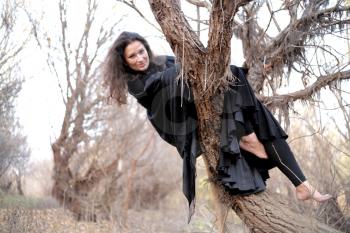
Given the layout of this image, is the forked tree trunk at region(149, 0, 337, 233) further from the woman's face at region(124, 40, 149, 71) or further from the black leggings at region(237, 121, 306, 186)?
the woman's face at region(124, 40, 149, 71)

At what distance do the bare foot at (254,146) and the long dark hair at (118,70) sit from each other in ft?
3.33

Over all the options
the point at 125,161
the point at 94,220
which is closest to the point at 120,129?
the point at 125,161

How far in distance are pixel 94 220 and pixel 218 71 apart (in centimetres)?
515

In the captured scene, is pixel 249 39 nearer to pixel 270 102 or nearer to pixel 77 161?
pixel 270 102

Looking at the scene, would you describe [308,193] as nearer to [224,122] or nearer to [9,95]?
[224,122]

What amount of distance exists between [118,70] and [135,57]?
6.9 inches

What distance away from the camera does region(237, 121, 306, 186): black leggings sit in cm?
296

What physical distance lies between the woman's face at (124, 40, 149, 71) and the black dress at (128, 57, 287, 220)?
77 millimetres

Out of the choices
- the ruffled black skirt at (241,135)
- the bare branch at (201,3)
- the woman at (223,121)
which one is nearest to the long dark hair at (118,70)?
the woman at (223,121)

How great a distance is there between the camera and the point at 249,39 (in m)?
3.98

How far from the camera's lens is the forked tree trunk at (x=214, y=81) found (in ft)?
8.47

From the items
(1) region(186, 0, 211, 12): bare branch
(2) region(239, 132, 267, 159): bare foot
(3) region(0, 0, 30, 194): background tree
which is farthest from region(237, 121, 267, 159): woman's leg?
(3) region(0, 0, 30, 194): background tree

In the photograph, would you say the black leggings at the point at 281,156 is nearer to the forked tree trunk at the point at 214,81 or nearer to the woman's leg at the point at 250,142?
the woman's leg at the point at 250,142

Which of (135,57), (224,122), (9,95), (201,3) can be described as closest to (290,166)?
(224,122)
